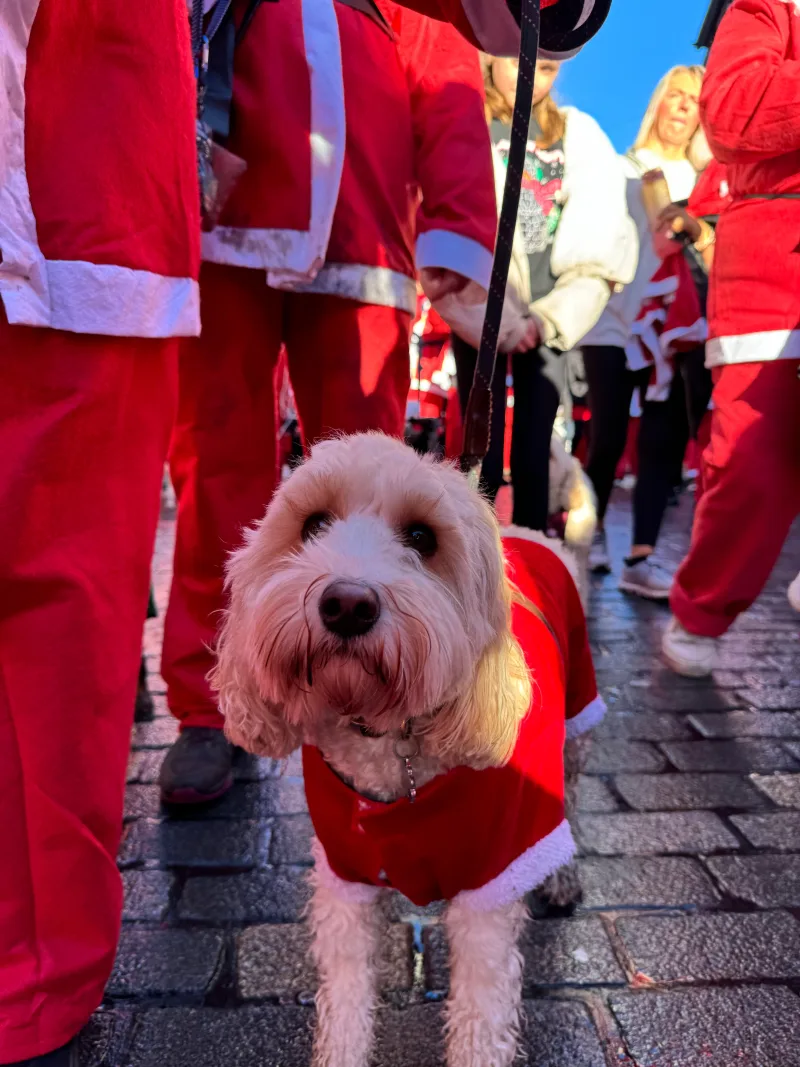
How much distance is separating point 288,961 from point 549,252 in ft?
10.7

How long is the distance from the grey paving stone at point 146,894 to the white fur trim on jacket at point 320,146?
1611 mm

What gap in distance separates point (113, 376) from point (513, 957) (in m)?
1.30

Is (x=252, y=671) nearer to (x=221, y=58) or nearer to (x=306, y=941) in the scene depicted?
(x=306, y=941)

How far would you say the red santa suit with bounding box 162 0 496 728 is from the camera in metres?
1.90

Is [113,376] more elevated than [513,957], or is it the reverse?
[113,376]

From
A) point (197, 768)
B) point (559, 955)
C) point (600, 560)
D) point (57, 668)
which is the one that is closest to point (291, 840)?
point (197, 768)

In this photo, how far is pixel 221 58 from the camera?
1.80 m

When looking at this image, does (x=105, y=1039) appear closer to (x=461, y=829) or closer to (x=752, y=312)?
(x=461, y=829)

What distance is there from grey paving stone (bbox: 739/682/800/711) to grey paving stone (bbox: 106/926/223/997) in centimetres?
237

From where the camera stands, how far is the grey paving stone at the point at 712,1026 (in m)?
1.40

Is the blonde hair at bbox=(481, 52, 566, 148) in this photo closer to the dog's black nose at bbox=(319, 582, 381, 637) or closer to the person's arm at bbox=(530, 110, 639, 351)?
the person's arm at bbox=(530, 110, 639, 351)

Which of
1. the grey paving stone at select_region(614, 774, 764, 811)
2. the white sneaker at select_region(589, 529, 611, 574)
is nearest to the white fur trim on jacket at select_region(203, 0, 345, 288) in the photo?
the grey paving stone at select_region(614, 774, 764, 811)

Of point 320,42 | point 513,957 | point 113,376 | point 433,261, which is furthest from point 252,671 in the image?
point 320,42

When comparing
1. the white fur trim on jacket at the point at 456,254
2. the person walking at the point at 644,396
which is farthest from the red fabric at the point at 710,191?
the white fur trim on jacket at the point at 456,254
